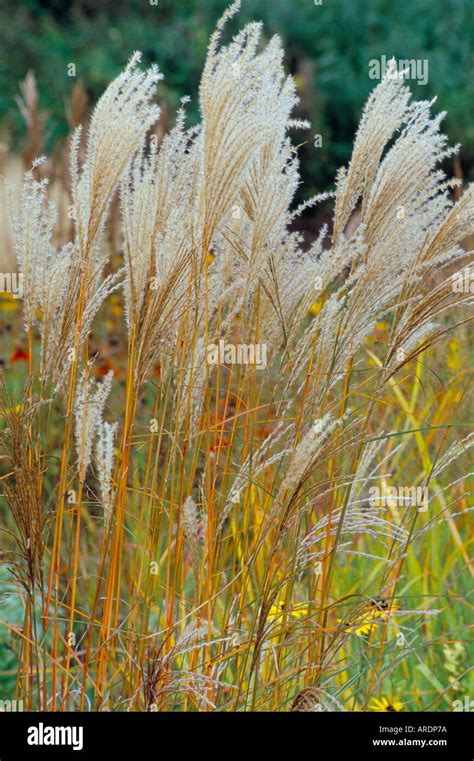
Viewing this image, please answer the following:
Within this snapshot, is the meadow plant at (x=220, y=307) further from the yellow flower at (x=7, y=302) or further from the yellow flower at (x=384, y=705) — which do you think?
the yellow flower at (x=7, y=302)

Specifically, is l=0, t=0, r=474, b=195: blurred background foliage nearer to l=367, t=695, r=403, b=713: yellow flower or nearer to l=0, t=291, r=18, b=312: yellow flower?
l=0, t=291, r=18, b=312: yellow flower

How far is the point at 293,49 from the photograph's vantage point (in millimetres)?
11359

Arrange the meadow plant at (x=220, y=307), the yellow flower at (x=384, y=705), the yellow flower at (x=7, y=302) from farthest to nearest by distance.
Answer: the yellow flower at (x=7, y=302)
the yellow flower at (x=384, y=705)
the meadow plant at (x=220, y=307)

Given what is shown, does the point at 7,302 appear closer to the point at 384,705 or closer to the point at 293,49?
the point at 384,705

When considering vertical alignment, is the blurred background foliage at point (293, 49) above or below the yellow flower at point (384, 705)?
above

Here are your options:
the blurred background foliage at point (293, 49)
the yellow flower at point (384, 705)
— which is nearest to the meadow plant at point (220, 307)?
the yellow flower at point (384, 705)

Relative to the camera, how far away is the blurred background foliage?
10.6 metres

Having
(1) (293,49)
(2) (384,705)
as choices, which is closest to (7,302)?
(2) (384,705)

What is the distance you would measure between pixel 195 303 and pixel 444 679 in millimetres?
1607

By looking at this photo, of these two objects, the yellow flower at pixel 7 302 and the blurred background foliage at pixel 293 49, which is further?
the blurred background foliage at pixel 293 49

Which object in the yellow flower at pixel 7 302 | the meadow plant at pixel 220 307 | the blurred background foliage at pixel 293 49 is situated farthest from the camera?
the blurred background foliage at pixel 293 49

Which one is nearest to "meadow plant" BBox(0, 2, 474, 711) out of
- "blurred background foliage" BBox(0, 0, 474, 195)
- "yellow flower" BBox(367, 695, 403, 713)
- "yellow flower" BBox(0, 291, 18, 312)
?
"yellow flower" BBox(367, 695, 403, 713)

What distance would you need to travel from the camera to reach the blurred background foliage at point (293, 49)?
34.7 ft

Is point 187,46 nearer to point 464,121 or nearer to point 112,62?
point 112,62
